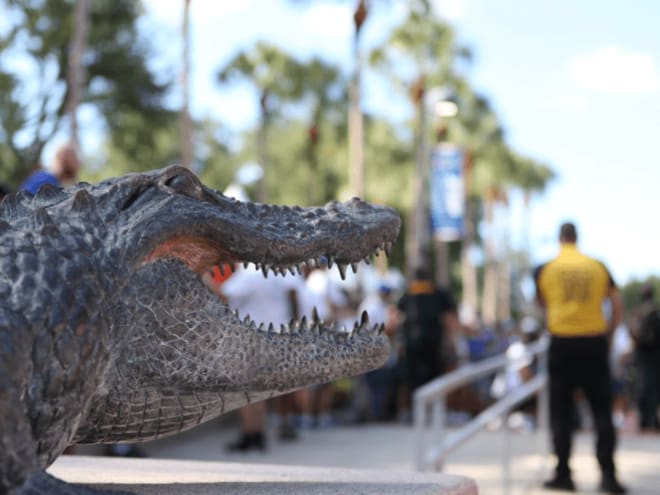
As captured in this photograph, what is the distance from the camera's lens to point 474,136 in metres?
47.4

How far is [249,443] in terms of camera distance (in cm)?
892

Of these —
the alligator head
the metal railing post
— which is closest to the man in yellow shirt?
the metal railing post

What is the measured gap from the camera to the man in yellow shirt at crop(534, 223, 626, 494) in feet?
23.4

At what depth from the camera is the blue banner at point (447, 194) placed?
22688 mm

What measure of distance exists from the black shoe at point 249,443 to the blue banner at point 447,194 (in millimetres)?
14139

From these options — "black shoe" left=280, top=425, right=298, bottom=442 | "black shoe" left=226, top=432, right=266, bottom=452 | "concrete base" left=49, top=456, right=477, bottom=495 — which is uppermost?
"concrete base" left=49, top=456, right=477, bottom=495

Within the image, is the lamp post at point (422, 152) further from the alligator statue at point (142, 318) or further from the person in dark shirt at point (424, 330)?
the alligator statue at point (142, 318)

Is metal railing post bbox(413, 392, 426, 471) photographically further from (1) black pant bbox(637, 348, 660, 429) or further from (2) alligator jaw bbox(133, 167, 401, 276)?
(1) black pant bbox(637, 348, 660, 429)

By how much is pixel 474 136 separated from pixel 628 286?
2171 inches

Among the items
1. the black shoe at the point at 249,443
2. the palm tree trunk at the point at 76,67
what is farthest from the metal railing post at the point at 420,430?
the palm tree trunk at the point at 76,67

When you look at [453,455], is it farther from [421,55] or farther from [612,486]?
[421,55]

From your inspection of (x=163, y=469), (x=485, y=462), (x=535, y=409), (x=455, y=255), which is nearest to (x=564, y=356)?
(x=485, y=462)

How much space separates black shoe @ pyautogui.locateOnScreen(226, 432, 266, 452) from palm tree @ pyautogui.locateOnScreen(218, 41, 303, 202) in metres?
25.9

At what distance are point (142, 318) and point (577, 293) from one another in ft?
17.5
